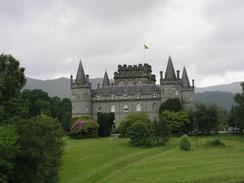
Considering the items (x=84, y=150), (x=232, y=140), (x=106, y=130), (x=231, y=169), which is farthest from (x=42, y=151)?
(x=106, y=130)

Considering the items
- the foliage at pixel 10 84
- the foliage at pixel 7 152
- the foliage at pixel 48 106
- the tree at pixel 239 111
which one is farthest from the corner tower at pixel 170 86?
the foliage at pixel 7 152

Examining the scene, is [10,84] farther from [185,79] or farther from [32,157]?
[185,79]

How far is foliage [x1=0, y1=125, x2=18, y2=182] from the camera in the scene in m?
35.6

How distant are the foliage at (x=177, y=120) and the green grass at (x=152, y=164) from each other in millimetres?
12416

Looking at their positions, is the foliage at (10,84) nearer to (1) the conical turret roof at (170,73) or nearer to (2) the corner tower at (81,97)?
(1) the conical turret roof at (170,73)

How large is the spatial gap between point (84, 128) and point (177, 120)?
581 inches

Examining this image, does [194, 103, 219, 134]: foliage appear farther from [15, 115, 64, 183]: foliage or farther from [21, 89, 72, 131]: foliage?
[15, 115, 64, 183]: foliage

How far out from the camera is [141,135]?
68250 mm

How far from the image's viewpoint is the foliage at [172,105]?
288 feet

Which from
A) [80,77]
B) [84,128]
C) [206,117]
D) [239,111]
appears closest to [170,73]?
[206,117]

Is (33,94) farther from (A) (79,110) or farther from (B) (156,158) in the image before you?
(B) (156,158)

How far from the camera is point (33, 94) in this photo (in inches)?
4269

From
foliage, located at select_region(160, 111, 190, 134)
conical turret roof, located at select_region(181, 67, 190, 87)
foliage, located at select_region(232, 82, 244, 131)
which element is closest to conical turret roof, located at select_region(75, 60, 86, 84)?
conical turret roof, located at select_region(181, 67, 190, 87)

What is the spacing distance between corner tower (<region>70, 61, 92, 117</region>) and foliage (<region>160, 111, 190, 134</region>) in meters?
18.7
